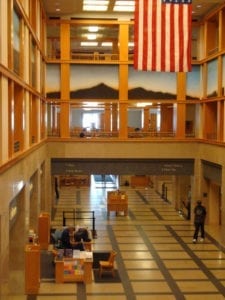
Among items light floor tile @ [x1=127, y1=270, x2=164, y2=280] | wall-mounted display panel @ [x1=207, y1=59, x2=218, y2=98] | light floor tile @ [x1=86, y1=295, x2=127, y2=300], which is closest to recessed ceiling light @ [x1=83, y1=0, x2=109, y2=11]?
wall-mounted display panel @ [x1=207, y1=59, x2=218, y2=98]

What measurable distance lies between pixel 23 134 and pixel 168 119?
21.3 meters

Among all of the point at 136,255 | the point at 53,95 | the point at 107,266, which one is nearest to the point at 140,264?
the point at 136,255

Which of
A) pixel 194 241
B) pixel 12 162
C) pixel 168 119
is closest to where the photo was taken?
pixel 12 162

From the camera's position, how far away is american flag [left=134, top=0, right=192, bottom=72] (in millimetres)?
14812

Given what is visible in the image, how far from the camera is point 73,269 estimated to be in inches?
612

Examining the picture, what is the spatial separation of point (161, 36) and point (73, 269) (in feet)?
23.4

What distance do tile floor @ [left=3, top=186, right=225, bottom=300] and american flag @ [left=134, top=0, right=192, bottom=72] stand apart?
6146mm

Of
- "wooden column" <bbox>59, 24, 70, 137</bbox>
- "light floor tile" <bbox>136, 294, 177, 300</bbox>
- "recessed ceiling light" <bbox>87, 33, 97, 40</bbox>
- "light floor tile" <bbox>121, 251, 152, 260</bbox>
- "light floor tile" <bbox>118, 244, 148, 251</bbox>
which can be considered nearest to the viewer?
"light floor tile" <bbox>136, 294, 177, 300</bbox>

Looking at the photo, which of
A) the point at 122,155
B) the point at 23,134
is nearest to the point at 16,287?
the point at 23,134

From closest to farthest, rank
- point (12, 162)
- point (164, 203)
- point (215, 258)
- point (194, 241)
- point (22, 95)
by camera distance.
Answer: point (12, 162), point (22, 95), point (215, 258), point (194, 241), point (164, 203)

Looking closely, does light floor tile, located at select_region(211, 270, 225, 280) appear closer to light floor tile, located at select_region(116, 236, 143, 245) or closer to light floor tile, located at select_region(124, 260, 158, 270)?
light floor tile, located at select_region(124, 260, 158, 270)

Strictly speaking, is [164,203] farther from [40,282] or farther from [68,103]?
[40,282]

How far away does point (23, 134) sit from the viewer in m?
14.7

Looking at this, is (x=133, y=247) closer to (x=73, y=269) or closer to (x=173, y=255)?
(x=173, y=255)
